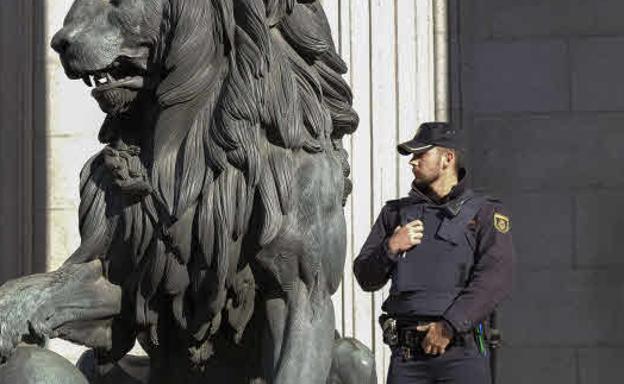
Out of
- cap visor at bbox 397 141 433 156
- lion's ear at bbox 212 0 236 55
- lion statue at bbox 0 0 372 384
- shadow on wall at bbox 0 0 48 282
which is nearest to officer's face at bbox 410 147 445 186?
cap visor at bbox 397 141 433 156

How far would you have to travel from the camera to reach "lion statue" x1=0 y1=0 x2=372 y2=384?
6.69 meters

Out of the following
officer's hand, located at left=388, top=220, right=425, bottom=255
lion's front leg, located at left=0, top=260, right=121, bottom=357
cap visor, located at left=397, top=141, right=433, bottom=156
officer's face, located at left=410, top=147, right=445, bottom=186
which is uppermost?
cap visor, located at left=397, top=141, right=433, bottom=156

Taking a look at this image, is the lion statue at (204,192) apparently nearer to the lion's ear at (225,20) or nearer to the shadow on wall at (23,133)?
the lion's ear at (225,20)

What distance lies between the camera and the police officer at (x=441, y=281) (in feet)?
26.8

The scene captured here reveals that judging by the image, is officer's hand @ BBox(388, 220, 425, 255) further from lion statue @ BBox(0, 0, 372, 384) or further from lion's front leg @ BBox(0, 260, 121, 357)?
lion's front leg @ BBox(0, 260, 121, 357)

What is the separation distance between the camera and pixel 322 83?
6.93 metres

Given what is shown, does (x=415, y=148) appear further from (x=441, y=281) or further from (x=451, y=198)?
(x=441, y=281)

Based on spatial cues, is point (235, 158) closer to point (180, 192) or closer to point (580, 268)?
point (180, 192)

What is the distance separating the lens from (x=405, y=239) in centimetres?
824

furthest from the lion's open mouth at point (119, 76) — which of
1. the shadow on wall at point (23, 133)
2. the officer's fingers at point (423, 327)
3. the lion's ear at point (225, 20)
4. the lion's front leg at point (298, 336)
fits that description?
the shadow on wall at point (23, 133)

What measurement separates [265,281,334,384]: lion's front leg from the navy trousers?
4.83ft

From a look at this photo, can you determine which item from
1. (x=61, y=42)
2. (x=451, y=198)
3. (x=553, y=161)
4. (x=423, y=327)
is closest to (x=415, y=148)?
(x=451, y=198)

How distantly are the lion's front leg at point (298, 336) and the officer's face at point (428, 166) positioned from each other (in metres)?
1.69

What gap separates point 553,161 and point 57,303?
16.4ft
